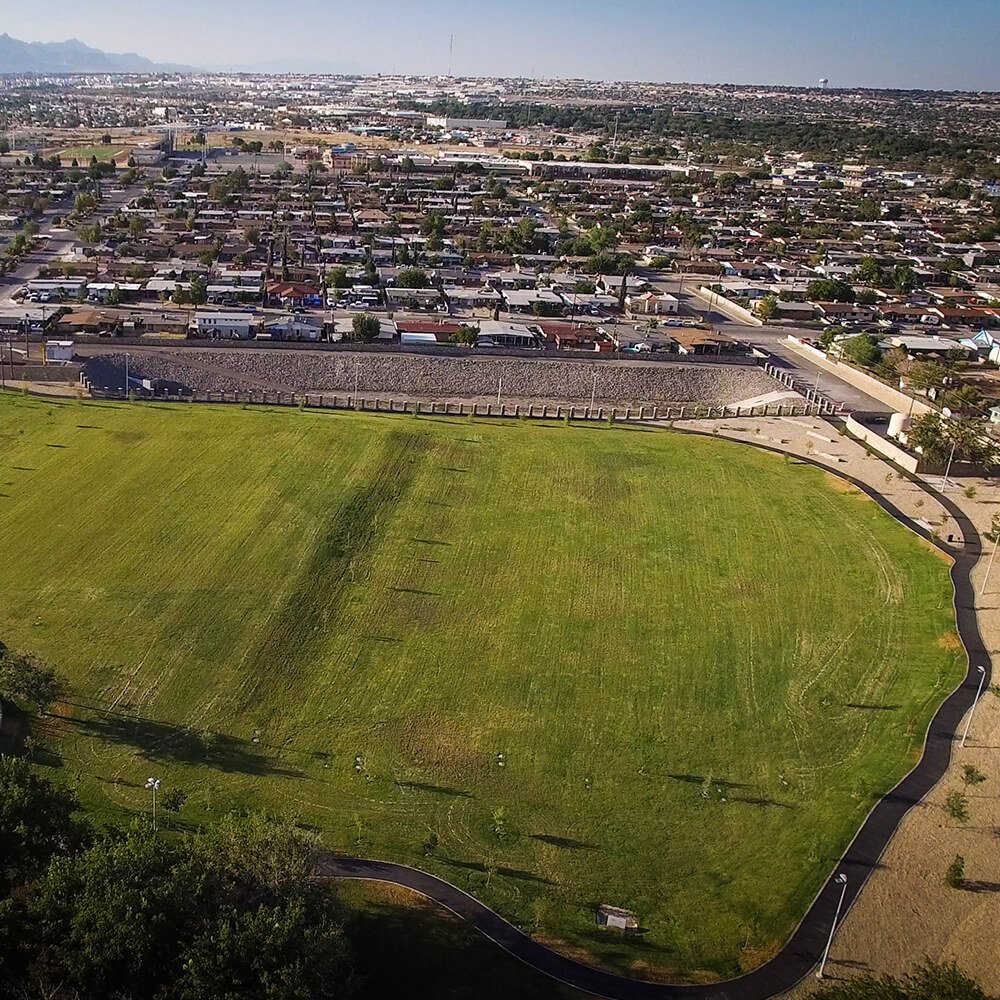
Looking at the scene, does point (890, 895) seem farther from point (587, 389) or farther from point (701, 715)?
point (587, 389)

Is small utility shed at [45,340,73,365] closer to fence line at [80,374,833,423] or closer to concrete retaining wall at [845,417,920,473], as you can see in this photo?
fence line at [80,374,833,423]

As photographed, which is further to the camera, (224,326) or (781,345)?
(781,345)

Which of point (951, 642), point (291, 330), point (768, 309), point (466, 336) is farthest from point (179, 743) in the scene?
point (768, 309)

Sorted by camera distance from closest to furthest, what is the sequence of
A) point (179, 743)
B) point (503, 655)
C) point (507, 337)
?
point (179, 743) < point (503, 655) < point (507, 337)

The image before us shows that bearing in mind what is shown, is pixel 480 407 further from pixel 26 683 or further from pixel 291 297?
pixel 26 683

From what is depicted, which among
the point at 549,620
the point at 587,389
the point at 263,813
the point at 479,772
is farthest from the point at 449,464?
the point at 263,813

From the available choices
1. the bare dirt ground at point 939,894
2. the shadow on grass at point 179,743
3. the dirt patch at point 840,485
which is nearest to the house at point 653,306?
the dirt patch at point 840,485
